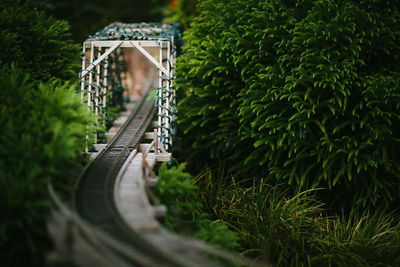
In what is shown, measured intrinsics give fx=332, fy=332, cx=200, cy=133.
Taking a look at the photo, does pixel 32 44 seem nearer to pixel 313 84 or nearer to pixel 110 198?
pixel 110 198

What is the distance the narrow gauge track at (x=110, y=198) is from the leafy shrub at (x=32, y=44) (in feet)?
8.57

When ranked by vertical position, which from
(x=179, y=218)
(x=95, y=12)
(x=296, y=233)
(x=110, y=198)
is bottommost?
(x=296, y=233)

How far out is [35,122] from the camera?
6145 millimetres

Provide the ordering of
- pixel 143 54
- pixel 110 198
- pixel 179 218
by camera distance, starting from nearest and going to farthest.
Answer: pixel 110 198 < pixel 179 218 < pixel 143 54

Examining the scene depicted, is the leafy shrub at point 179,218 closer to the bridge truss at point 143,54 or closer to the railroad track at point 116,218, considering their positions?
the railroad track at point 116,218

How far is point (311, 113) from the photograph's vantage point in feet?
29.1

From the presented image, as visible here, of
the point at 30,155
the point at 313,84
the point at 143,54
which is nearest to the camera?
the point at 30,155

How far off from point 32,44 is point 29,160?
16.2ft

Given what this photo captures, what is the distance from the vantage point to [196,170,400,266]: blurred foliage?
7457mm

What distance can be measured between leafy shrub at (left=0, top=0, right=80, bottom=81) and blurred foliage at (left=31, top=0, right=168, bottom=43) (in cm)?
234

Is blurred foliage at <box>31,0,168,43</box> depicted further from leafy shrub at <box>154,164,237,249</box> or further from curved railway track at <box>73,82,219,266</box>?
leafy shrub at <box>154,164,237,249</box>

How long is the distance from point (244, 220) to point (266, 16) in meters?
5.57

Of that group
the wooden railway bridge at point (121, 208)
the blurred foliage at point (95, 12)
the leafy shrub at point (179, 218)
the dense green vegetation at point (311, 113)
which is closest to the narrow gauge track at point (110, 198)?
the wooden railway bridge at point (121, 208)

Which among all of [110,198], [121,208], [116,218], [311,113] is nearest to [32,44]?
[110,198]
